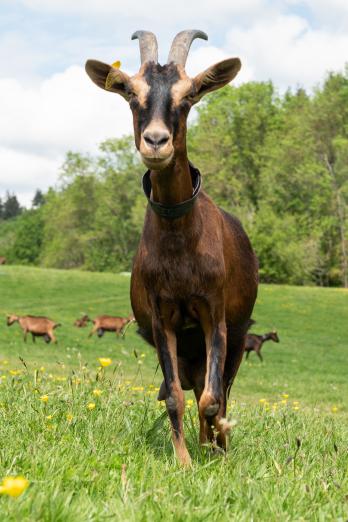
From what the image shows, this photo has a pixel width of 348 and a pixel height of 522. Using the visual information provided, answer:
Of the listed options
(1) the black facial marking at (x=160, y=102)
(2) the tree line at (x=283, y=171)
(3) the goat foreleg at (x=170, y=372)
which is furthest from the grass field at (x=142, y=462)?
(2) the tree line at (x=283, y=171)

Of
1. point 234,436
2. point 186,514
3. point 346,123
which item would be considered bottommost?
point 234,436

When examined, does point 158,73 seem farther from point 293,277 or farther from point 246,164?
point 246,164

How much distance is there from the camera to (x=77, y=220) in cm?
9419

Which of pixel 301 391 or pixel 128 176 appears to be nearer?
pixel 301 391

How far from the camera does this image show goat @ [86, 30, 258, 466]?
15.9ft

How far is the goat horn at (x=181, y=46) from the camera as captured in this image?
539cm

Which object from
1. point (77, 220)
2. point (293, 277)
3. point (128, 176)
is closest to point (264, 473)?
point (293, 277)

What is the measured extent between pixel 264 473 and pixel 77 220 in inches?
3589

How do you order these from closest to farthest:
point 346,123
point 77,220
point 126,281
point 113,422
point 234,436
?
1. point 113,422
2. point 234,436
3. point 126,281
4. point 346,123
5. point 77,220

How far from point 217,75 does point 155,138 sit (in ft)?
3.73

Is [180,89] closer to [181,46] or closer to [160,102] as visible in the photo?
[160,102]

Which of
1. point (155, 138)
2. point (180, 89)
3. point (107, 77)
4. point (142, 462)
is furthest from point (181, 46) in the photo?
point (142, 462)

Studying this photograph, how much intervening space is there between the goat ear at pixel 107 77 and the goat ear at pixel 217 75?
54 cm

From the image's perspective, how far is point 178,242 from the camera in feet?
17.0
